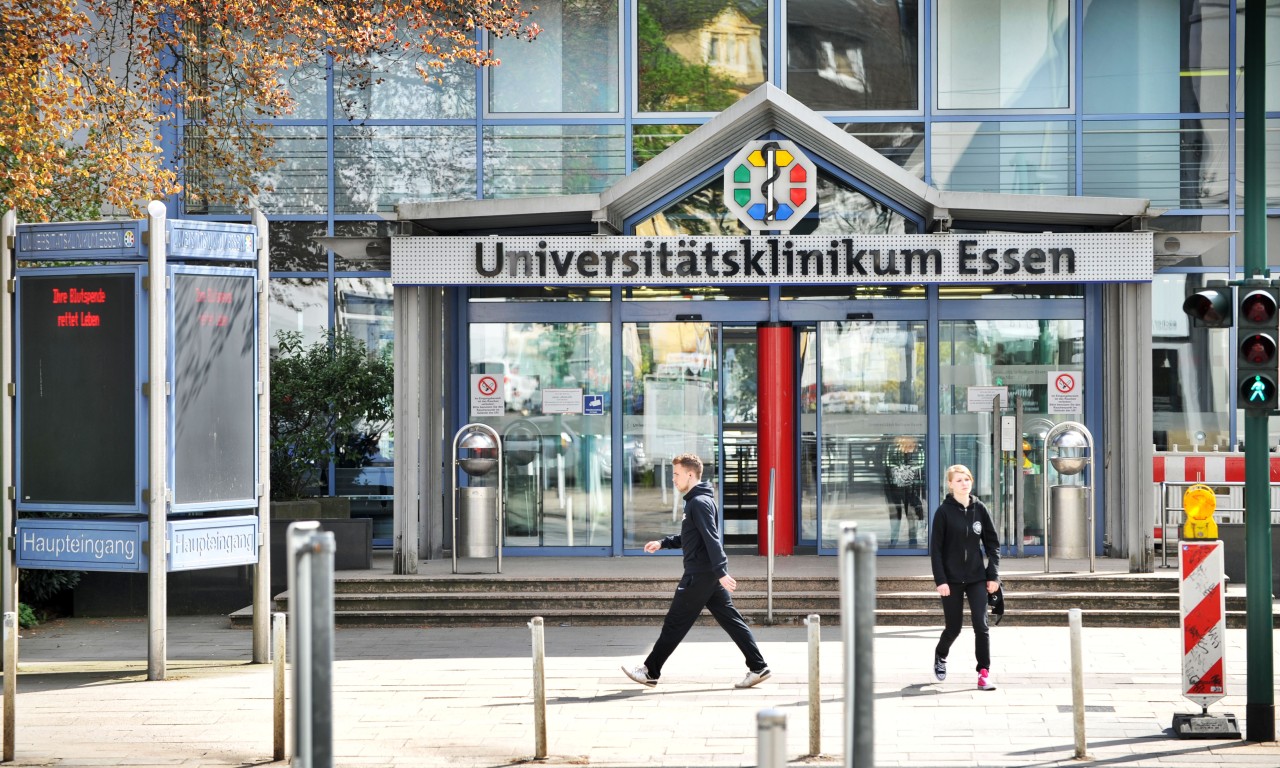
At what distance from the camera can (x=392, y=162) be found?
1770 centimetres

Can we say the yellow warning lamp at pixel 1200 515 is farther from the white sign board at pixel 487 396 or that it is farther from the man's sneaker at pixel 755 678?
the white sign board at pixel 487 396

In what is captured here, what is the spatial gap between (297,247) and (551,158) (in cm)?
328

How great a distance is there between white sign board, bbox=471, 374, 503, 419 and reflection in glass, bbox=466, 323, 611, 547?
13mm

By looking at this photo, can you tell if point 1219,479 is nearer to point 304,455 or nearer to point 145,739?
point 304,455

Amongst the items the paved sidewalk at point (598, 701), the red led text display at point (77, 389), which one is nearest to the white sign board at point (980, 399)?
the paved sidewalk at point (598, 701)

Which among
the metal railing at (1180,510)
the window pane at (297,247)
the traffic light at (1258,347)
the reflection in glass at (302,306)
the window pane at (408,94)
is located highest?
the window pane at (408,94)

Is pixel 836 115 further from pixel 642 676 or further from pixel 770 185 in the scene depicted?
pixel 642 676

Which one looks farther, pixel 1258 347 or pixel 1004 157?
A: pixel 1004 157

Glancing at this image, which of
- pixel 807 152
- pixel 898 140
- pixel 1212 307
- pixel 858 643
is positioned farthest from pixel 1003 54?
pixel 858 643

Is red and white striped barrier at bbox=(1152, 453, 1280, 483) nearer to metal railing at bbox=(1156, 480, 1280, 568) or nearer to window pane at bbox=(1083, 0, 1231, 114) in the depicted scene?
metal railing at bbox=(1156, 480, 1280, 568)

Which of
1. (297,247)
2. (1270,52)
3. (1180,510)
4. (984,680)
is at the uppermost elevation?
(1270,52)

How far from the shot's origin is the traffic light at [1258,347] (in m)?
8.84

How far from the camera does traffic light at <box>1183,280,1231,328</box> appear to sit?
8.95 meters

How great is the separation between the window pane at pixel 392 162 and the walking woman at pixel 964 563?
912cm
